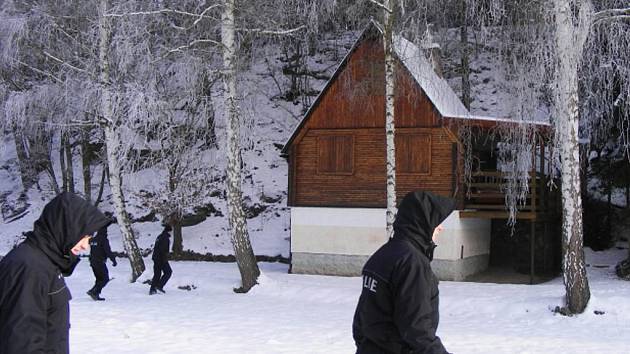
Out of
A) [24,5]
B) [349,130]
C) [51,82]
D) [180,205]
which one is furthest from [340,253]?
[24,5]

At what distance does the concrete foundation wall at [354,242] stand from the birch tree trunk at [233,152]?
13.2ft

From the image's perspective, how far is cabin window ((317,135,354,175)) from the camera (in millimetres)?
20750

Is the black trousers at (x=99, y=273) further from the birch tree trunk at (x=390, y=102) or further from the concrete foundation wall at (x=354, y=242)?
the concrete foundation wall at (x=354, y=242)

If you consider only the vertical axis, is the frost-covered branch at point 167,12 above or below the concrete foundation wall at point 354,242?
above

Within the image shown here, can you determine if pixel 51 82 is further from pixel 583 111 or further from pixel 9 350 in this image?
pixel 9 350

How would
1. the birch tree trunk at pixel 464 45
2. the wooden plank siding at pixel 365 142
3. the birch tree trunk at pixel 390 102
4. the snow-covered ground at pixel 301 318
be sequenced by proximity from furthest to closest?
the wooden plank siding at pixel 365 142 → the birch tree trunk at pixel 390 102 → the birch tree trunk at pixel 464 45 → the snow-covered ground at pixel 301 318

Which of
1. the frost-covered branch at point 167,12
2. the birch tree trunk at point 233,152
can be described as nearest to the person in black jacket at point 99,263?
the birch tree trunk at point 233,152

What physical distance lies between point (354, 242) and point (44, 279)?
54.9ft

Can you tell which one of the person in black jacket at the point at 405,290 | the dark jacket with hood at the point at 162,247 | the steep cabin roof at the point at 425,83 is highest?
the steep cabin roof at the point at 425,83

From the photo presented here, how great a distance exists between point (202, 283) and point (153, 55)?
590 cm

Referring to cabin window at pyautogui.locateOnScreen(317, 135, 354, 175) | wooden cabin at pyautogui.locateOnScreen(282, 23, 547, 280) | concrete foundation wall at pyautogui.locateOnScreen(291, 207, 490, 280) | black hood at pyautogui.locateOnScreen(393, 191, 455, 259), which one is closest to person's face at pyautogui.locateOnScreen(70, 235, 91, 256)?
black hood at pyautogui.locateOnScreen(393, 191, 455, 259)

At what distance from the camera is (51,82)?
2033 centimetres

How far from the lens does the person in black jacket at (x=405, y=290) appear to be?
357 cm

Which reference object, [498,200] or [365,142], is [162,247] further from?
[498,200]
